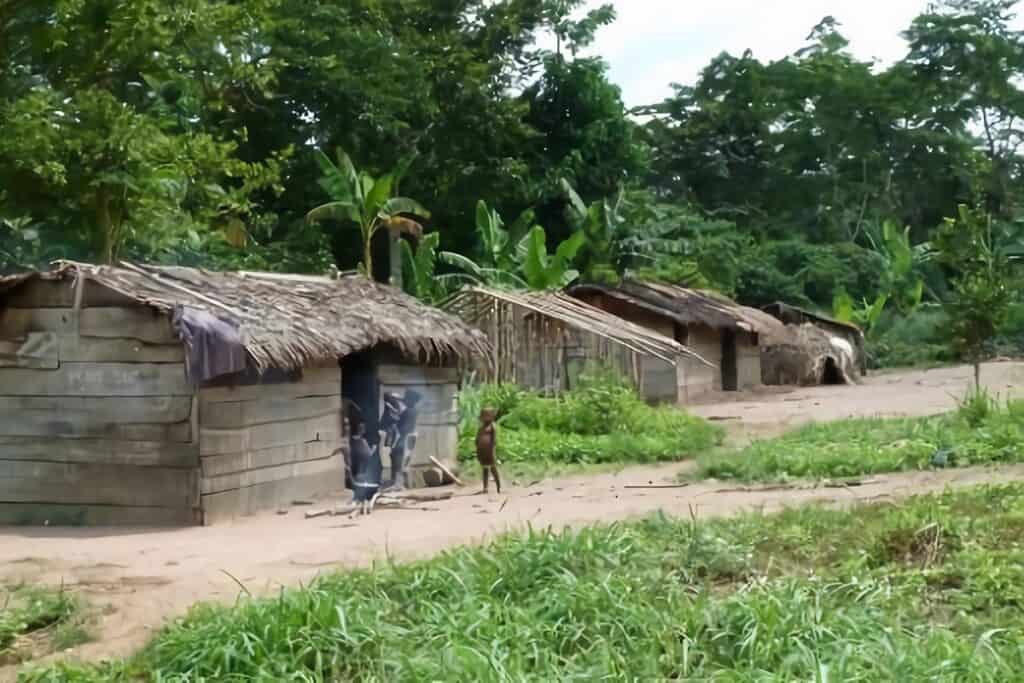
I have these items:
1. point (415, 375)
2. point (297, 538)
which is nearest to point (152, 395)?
point (297, 538)

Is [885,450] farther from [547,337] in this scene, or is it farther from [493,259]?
[493,259]

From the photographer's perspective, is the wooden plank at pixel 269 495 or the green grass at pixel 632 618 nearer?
the green grass at pixel 632 618

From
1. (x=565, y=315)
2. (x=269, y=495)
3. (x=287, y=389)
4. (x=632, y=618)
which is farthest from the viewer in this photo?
(x=565, y=315)

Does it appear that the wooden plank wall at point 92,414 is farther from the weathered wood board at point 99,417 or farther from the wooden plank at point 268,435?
the wooden plank at point 268,435

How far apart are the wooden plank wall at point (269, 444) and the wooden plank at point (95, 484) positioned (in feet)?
0.81

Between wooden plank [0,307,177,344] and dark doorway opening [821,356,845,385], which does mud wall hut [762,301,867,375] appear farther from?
wooden plank [0,307,177,344]

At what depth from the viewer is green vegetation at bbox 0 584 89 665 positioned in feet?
22.6

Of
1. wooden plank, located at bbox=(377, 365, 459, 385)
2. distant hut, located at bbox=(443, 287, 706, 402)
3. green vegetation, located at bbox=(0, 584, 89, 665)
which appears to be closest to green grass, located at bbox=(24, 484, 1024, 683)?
green vegetation, located at bbox=(0, 584, 89, 665)

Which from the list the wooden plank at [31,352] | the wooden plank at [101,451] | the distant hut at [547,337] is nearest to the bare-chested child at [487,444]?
the wooden plank at [101,451]

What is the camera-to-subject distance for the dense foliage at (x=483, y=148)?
16.8m

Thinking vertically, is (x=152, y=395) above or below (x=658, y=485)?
above

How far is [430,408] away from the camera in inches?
571

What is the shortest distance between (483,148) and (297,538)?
21.2m

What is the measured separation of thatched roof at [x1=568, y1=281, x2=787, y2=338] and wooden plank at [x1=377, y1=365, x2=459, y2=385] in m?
12.0
